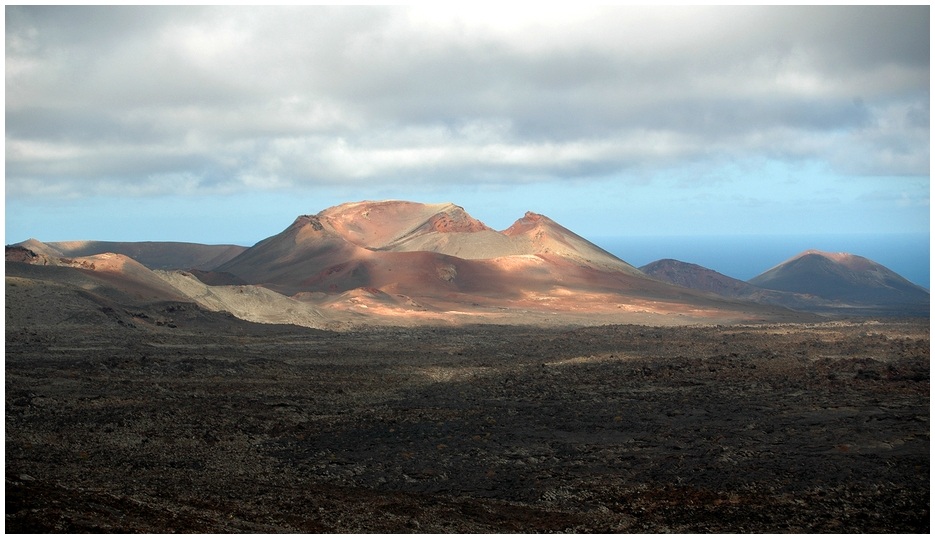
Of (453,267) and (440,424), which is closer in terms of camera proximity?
(440,424)

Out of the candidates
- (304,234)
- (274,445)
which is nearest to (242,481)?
(274,445)

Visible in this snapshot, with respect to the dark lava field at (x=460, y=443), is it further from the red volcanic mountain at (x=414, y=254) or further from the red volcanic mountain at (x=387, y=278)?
the red volcanic mountain at (x=414, y=254)

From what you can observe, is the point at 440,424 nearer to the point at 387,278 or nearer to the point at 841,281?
the point at 387,278

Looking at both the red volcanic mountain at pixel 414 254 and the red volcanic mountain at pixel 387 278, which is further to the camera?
the red volcanic mountain at pixel 414 254

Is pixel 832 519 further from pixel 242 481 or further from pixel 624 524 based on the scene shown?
pixel 242 481

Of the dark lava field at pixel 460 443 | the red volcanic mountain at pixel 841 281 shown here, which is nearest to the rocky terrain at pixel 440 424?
the dark lava field at pixel 460 443

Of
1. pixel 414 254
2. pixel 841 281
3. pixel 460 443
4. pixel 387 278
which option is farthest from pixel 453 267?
pixel 460 443
